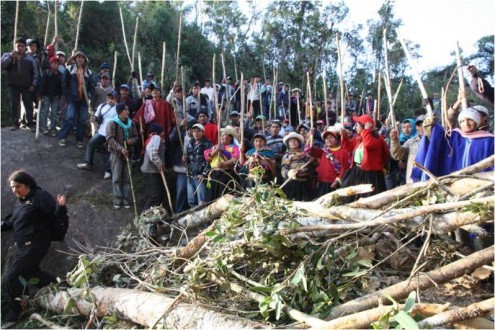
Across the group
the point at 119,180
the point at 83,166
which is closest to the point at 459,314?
the point at 119,180

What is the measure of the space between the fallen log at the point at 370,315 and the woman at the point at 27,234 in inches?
140

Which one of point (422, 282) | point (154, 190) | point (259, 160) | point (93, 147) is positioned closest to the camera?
point (422, 282)

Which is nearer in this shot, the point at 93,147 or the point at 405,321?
the point at 405,321

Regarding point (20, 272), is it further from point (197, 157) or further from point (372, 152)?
point (372, 152)

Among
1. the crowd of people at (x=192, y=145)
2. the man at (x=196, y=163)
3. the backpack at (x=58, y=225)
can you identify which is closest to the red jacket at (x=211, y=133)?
the crowd of people at (x=192, y=145)

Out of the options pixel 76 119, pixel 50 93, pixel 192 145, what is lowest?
pixel 192 145

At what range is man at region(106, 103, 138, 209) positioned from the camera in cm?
712

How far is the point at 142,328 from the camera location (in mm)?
4031

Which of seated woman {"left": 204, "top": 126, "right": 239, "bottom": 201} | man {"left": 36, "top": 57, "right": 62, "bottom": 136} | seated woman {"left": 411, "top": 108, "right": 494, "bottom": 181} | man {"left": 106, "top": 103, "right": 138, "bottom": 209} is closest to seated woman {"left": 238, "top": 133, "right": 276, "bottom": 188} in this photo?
seated woman {"left": 204, "top": 126, "right": 239, "bottom": 201}

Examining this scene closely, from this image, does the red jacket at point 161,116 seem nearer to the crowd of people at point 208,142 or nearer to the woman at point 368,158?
the crowd of people at point 208,142

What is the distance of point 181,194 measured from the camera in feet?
24.0

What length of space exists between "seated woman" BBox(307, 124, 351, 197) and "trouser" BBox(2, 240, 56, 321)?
3886 millimetres

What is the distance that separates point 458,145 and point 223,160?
326 centimetres

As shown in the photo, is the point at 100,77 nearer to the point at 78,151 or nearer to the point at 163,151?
the point at 78,151
